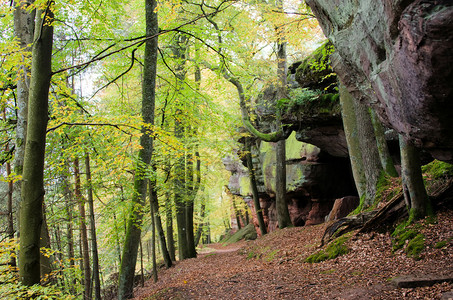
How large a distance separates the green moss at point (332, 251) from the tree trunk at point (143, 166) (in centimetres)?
453

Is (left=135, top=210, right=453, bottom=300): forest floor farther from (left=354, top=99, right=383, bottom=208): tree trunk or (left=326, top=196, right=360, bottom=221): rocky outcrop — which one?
(left=326, top=196, right=360, bottom=221): rocky outcrop

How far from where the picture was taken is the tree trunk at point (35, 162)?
13.9 feet

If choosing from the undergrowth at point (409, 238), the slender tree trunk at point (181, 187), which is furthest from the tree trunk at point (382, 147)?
the slender tree trunk at point (181, 187)

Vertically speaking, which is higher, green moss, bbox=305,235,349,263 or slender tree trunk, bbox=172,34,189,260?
slender tree trunk, bbox=172,34,189,260

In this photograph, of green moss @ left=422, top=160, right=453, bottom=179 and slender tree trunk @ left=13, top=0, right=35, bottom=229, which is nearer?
slender tree trunk @ left=13, top=0, right=35, bottom=229

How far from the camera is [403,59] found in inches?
126

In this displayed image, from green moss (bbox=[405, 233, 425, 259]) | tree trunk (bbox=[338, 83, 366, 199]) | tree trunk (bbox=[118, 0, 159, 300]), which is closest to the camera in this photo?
green moss (bbox=[405, 233, 425, 259])

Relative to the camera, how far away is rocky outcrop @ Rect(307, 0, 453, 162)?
2.70 meters

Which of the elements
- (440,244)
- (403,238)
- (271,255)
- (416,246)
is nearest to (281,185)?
(271,255)

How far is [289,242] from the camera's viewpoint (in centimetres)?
1021

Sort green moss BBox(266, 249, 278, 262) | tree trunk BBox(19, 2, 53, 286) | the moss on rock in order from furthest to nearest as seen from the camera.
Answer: the moss on rock
green moss BBox(266, 249, 278, 262)
tree trunk BBox(19, 2, 53, 286)

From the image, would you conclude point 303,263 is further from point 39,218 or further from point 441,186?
point 39,218

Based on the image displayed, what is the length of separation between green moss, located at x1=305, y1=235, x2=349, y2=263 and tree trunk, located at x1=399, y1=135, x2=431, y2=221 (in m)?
1.62

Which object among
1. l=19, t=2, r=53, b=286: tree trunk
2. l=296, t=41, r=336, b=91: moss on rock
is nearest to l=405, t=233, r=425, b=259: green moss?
l=296, t=41, r=336, b=91: moss on rock
